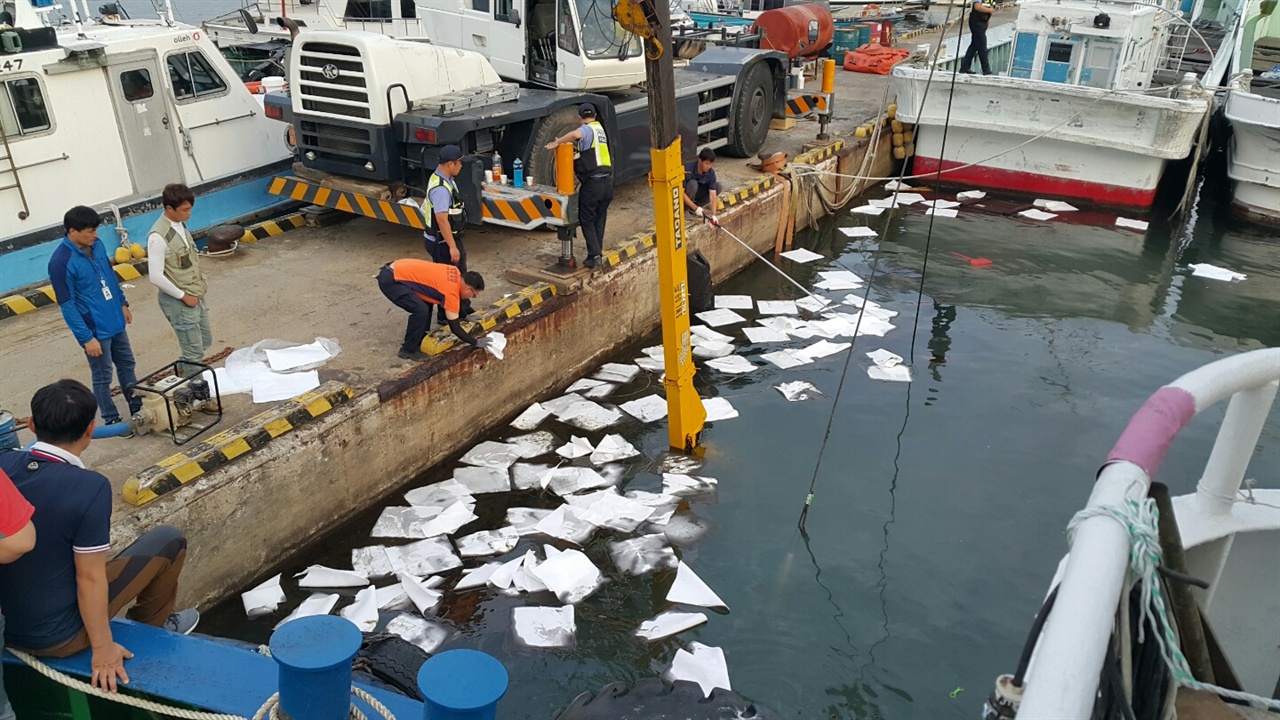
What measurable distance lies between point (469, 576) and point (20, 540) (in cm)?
310

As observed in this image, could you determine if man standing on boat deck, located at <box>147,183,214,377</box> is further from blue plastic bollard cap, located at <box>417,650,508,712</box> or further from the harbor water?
blue plastic bollard cap, located at <box>417,650,508,712</box>

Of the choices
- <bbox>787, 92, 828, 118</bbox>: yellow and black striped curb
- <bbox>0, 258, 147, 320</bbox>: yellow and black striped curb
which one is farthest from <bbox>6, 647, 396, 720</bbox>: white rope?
<bbox>787, 92, 828, 118</bbox>: yellow and black striped curb

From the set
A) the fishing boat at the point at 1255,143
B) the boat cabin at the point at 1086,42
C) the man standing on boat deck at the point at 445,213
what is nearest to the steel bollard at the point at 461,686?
the man standing on boat deck at the point at 445,213

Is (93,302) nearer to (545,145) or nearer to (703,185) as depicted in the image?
(545,145)

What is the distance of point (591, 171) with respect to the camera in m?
8.11

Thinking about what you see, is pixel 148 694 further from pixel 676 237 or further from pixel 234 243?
pixel 234 243

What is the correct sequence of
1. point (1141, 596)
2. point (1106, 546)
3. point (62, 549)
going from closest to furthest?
point (1106, 546), point (1141, 596), point (62, 549)

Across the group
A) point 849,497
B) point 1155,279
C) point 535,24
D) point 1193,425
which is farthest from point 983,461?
point 535,24

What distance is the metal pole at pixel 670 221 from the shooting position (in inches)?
240

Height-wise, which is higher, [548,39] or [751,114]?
[548,39]

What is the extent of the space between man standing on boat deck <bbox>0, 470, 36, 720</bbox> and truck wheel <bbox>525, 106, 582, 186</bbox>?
673cm

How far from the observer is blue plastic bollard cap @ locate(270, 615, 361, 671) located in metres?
2.90

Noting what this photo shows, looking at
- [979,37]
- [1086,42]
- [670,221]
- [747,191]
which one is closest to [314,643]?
[670,221]

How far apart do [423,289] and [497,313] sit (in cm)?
95
